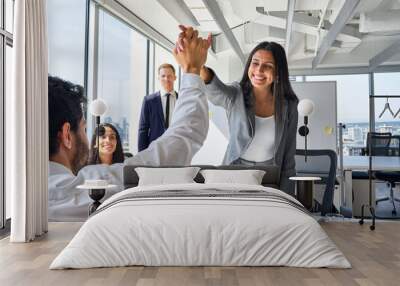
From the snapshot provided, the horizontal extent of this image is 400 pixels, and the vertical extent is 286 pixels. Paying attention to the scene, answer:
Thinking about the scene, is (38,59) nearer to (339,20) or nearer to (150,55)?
(150,55)

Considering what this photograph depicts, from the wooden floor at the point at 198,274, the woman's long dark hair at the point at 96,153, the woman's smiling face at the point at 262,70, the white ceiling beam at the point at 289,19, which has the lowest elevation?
the wooden floor at the point at 198,274

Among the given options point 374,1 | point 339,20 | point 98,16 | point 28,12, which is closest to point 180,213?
point 28,12

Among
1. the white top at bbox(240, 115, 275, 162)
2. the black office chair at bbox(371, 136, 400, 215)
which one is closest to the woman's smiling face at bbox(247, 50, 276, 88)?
the white top at bbox(240, 115, 275, 162)

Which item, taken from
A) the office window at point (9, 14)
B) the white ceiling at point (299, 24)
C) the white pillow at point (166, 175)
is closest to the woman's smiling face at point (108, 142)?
the white pillow at point (166, 175)

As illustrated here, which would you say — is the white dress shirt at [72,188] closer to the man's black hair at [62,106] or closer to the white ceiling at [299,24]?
the man's black hair at [62,106]

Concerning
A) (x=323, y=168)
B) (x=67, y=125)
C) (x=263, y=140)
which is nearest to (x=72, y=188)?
(x=67, y=125)

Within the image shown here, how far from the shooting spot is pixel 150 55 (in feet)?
17.9

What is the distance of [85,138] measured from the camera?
5.18 m

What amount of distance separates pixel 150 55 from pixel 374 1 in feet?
10.6

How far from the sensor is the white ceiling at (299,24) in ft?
17.8

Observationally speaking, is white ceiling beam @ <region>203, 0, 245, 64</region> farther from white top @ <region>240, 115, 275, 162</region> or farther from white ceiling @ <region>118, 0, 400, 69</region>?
white top @ <region>240, 115, 275, 162</region>

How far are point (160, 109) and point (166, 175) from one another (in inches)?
34.1

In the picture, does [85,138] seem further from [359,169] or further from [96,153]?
[359,169]

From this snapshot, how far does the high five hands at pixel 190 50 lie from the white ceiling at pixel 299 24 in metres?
0.13
